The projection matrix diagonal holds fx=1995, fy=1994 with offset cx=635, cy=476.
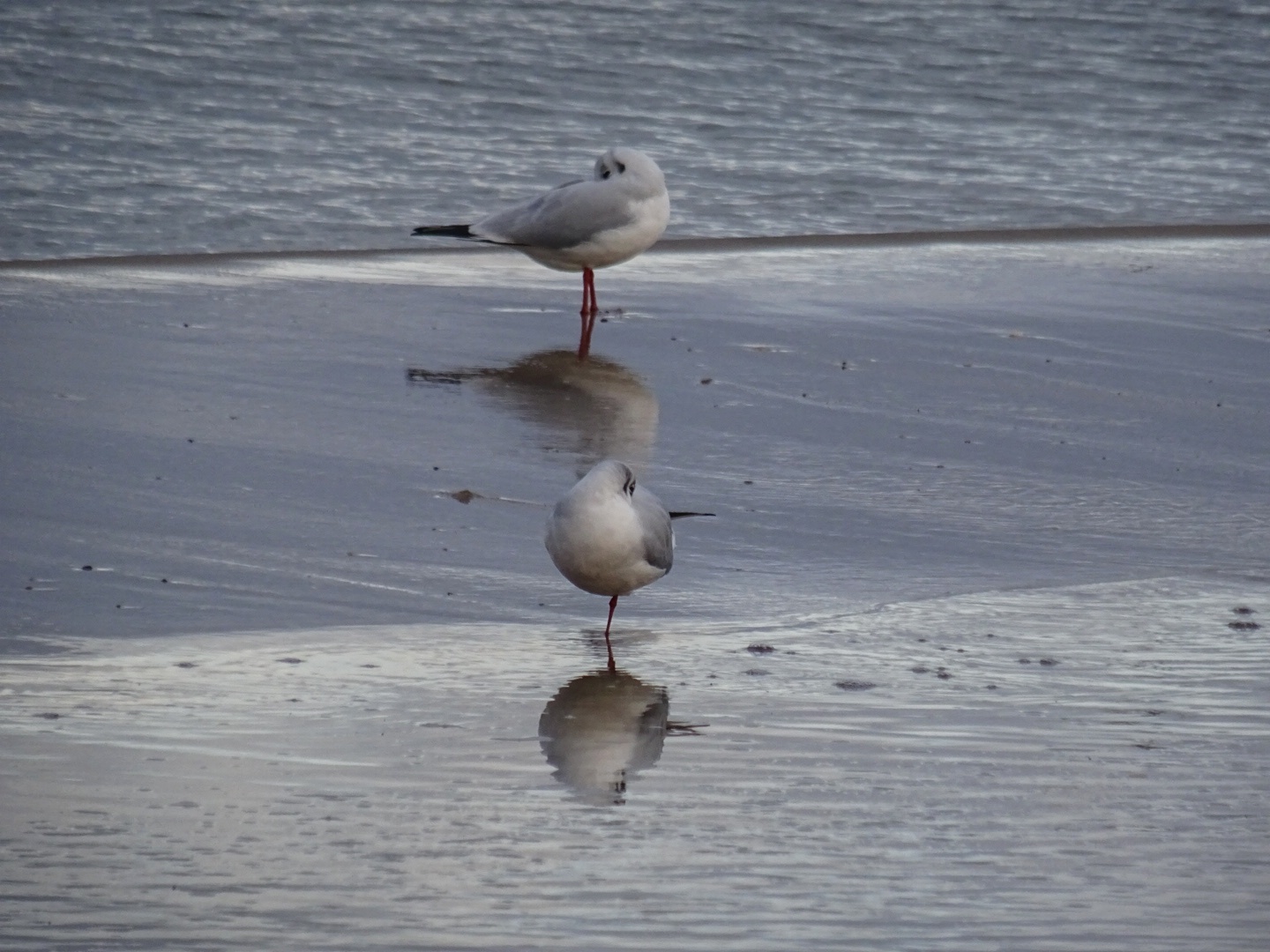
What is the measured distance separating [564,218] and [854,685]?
5331mm

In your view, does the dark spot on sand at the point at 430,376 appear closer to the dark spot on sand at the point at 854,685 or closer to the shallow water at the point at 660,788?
the shallow water at the point at 660,788

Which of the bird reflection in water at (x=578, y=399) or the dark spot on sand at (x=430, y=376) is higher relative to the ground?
the bird reflection in water at (x=578, y=399)

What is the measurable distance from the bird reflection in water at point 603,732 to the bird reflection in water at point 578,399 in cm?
215

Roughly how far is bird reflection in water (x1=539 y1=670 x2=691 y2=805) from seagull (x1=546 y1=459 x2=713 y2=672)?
0.72 feet

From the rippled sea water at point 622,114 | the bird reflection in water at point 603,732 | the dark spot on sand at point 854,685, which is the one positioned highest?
the dark spot on sand at point 854,685

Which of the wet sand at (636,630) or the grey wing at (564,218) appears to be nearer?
the wet sand at (636,630)

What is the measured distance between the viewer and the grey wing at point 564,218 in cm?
983

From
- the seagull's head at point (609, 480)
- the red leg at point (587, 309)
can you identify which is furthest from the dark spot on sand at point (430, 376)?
the seagull's head at point (609, 480)

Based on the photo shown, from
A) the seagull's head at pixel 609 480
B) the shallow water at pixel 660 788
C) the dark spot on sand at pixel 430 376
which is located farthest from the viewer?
the dark spot on sand at pixel 430 376

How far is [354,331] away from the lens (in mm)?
9211

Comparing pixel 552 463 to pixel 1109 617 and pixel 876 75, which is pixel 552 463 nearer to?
pixel 1109 617

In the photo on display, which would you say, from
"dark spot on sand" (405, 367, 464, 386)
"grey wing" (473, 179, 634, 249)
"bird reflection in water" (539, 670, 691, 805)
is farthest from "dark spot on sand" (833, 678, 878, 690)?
"grey wing" (473, 179, 634, 249)

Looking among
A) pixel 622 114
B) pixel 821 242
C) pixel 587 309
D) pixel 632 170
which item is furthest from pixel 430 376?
pixel 622 114

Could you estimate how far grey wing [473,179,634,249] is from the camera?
9828 millimetres
